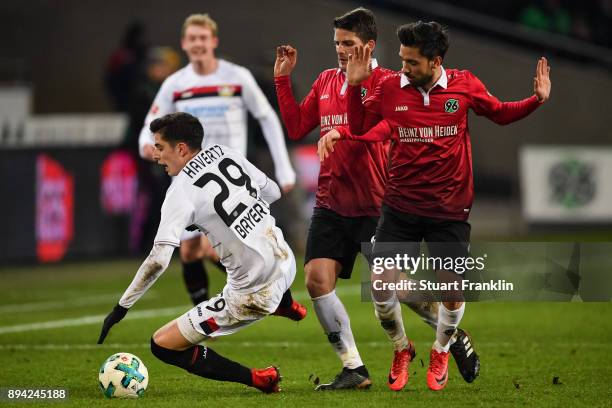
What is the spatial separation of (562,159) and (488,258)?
11.5m

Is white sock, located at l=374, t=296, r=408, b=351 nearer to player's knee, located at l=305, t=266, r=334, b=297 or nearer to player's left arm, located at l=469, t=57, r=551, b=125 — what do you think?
player's knee, located at l=305, t=266, r=334, b=297

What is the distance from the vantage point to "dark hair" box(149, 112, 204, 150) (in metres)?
7.11

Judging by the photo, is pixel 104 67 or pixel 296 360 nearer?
pixel 296 360

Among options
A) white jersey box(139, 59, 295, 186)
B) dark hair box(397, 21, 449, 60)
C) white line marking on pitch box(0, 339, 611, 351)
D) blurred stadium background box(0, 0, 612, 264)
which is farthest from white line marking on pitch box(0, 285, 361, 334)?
dark hair box(397, 21, 449, 60)

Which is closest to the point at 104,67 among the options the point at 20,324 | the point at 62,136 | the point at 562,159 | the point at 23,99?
the point at 23,99

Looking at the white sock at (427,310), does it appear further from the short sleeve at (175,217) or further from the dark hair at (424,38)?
the short sleeve at (175,217)

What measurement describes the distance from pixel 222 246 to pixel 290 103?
120cm

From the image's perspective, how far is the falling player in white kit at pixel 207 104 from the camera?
9.91m

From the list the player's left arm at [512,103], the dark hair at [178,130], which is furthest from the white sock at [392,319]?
the dark hair at [178,130]

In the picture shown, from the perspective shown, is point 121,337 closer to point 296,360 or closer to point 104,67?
point 296,360

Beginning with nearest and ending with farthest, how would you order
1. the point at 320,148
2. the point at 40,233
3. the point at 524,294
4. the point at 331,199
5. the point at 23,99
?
the point at 320,148
the point at 331,199
the point at 524,294
the point at 40,233
the point at 23,99

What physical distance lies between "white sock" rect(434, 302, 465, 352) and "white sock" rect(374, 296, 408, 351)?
8.9 inches

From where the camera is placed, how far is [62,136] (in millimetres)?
16125

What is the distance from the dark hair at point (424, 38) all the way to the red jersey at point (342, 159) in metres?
0.52
